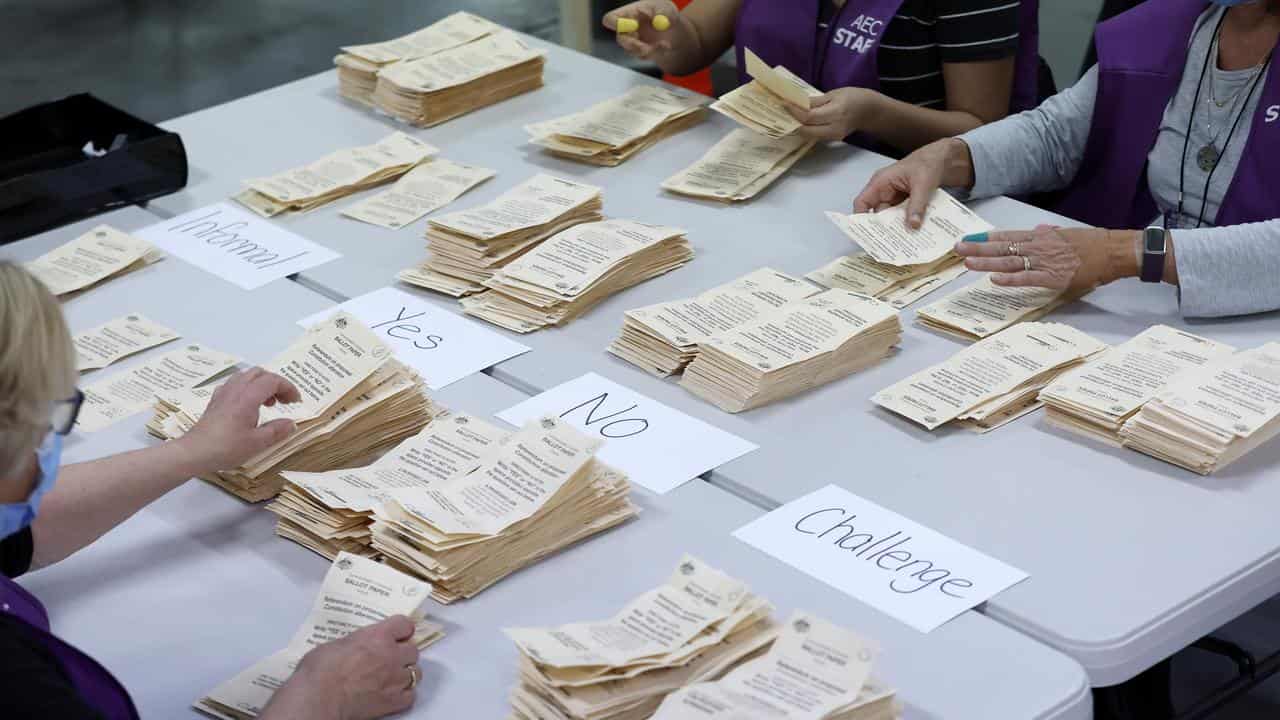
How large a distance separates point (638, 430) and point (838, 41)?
4.34ft

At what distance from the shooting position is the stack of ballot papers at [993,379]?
2.07 metres

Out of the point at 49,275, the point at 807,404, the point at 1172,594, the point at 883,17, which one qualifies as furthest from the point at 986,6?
the point at 49,275

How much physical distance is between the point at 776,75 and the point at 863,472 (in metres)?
1.08

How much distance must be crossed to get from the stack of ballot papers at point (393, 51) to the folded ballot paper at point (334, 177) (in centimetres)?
32

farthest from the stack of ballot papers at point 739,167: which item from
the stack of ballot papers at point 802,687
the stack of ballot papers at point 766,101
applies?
the stack of ballot papers at point 802,687

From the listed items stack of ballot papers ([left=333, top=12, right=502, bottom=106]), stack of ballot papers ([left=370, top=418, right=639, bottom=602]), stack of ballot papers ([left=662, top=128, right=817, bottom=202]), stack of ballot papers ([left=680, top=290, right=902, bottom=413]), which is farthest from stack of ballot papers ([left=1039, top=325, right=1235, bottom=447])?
stack of ballot papers ([left=333, top=12, right=502, bottom=106])

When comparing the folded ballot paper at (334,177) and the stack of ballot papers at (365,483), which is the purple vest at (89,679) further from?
the folded ballot paper at (334,177)

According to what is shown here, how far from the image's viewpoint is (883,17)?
9.85 feet

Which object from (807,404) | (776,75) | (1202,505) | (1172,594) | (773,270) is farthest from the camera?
(776,75)

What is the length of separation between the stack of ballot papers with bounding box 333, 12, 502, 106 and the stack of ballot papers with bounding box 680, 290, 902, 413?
4.52 feet

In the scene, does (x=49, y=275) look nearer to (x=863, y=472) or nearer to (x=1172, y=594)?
(x=863, y=472)

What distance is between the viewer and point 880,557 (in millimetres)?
1799

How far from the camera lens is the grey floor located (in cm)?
631

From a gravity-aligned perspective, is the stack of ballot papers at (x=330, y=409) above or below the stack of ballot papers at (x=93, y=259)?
above
